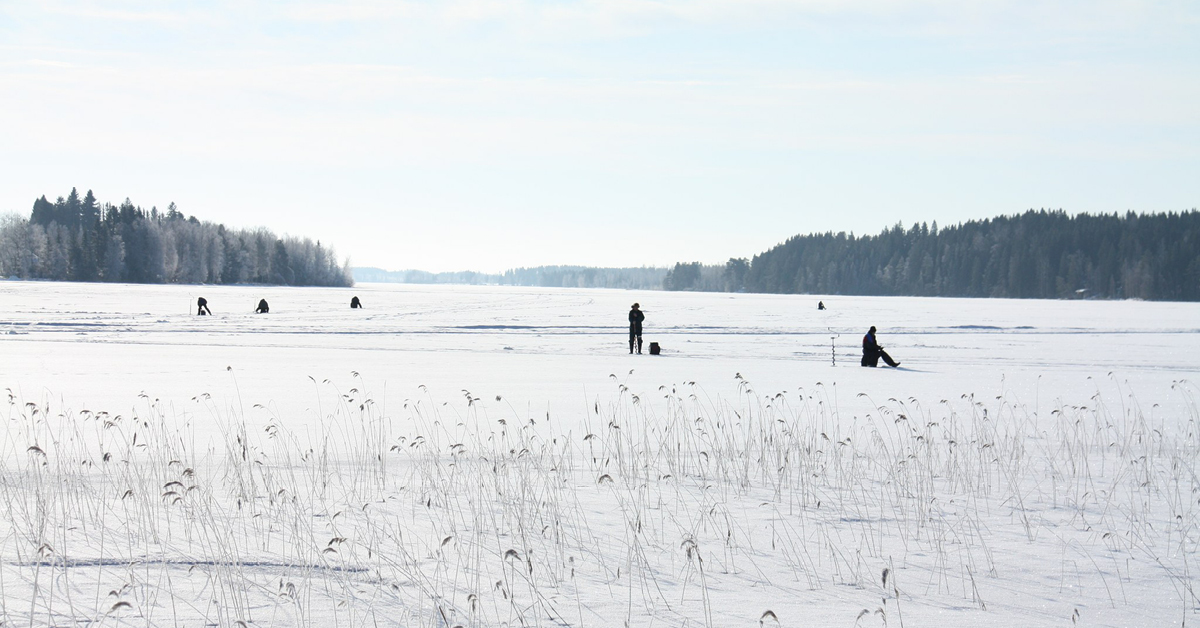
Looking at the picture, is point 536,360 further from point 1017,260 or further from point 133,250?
point 1017,260

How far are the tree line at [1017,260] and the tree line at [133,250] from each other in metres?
101

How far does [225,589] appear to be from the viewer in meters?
5.06

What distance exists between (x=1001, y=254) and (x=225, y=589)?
16124 cm

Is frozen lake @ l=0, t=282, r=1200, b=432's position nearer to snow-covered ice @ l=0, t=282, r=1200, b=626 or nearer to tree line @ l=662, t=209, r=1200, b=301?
snow-covered ice @ l=0, t=282, r=1200, b=626

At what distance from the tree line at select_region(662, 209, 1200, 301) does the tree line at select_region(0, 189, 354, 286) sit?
101 metres

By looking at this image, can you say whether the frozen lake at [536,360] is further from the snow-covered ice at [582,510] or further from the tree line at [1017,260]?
the tree line at [1017,260]

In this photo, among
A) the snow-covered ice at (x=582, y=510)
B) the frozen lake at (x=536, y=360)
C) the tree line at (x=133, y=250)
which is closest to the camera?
the snow-covered ice at (x=582, y=510)

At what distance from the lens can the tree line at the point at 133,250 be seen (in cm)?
11581

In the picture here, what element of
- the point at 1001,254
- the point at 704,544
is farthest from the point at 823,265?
the point at 704,544

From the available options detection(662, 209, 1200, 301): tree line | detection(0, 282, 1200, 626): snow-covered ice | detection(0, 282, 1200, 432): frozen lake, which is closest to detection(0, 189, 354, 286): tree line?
detection(0, 282, 1200, 432): frozen lake

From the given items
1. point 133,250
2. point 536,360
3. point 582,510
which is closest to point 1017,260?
point 133,250

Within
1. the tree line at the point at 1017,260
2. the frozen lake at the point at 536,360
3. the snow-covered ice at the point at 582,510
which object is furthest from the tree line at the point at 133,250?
the snow-covered ice at the point at 582,510

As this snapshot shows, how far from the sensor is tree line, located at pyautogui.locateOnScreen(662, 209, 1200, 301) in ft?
410

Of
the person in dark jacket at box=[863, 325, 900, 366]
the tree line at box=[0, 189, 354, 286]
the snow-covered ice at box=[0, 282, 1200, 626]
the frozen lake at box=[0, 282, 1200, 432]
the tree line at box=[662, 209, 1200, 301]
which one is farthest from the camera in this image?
the tree line at box=[662, 209, 1200, 301]
